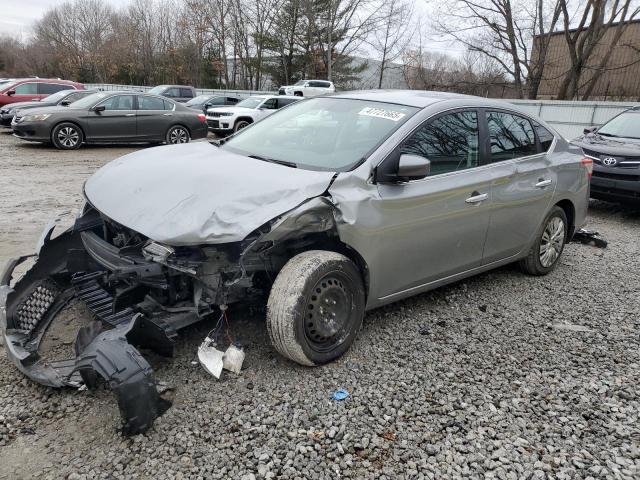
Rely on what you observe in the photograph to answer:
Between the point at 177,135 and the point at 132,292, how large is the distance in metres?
12.2

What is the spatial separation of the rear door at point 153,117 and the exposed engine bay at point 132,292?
35.6ft

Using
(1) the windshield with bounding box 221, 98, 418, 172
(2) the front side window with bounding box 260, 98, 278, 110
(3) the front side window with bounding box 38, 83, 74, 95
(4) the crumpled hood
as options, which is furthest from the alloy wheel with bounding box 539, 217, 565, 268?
(3) the front side window with bounding box 38, 83, 74, 95

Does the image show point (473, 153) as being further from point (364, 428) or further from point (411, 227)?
point (364, 428)

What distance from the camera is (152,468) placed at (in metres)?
2.35

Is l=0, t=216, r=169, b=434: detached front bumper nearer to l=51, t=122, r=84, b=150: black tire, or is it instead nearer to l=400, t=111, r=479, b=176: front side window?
l=400, t=111, r=479, b=176: front side window

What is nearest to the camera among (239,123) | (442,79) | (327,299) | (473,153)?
(327,299)

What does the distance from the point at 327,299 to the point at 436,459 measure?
3.67 feet

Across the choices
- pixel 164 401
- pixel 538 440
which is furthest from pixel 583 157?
pixel 164 401

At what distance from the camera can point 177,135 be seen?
14461mm

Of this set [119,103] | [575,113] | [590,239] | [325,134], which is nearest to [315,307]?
[325,134]

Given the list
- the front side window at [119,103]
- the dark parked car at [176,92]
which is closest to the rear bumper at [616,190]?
the front side window at [119,103]

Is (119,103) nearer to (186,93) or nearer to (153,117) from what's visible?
(153,117)

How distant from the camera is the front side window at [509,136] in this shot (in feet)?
14.0

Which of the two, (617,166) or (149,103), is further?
(149,103)
